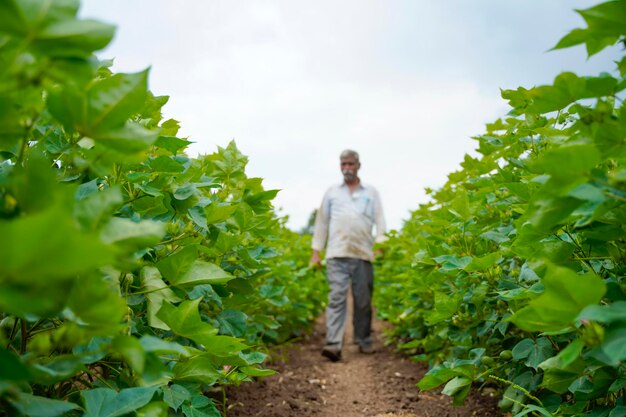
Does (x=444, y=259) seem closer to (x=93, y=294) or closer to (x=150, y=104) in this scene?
(x=150, y=104)

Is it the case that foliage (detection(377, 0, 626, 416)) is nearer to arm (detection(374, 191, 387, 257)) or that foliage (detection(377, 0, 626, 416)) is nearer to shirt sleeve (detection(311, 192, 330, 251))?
arm (detection(374, 191, 387, 257))

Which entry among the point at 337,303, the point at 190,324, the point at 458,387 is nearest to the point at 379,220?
the point at 337,303

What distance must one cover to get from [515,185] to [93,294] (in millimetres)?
1363

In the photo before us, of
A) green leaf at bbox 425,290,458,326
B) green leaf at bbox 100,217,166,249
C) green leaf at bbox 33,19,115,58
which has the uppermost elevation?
green leaf at bbox 33,19,115,58

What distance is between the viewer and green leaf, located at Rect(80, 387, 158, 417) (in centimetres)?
109

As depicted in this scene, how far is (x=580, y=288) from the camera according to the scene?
0.96 meters

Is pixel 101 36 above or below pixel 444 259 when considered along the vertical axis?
above

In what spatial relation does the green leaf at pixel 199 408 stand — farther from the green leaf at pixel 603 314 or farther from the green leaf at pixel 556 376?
the green leaf at pixel 603 314

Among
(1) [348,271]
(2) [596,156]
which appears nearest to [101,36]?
(2) [596,156]

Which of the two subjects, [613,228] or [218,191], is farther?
[218,191]

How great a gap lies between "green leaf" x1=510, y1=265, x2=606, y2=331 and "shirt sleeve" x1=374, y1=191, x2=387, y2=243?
A: 5.31 meters

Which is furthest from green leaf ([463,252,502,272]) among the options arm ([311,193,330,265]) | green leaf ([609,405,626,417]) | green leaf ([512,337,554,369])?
arm ([311,193,330,265])

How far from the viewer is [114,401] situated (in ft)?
3.65

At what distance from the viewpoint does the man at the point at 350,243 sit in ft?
19.6
